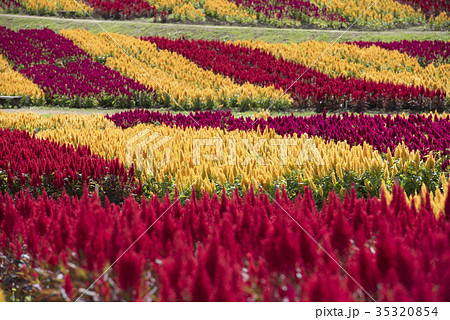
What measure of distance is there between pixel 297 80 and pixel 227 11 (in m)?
10.6

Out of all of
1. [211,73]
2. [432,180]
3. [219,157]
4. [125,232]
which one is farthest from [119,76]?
[125,232]

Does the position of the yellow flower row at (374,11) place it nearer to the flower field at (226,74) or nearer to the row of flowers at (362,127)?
the flower field at (226,74)

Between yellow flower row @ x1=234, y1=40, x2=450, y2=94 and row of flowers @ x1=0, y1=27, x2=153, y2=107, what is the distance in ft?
16.9

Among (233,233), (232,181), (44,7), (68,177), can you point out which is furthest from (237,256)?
(44,7)

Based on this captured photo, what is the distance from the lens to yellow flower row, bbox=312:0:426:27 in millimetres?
20781

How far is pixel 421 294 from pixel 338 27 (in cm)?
2069

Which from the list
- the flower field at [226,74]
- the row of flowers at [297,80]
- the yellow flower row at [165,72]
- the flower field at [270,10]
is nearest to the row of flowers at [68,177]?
the flower field at [226,74]

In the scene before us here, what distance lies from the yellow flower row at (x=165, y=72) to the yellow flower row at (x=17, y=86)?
2.66 metres

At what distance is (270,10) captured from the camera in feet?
72.3

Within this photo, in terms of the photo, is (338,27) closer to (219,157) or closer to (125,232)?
(219,157)

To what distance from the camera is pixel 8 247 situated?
8.73 feet

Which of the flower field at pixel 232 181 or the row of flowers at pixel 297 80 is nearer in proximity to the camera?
the flower field at pixel 232 181

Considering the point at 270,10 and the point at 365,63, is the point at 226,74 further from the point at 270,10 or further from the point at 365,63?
the point at 270,10

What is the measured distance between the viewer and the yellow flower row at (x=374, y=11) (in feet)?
68.2
